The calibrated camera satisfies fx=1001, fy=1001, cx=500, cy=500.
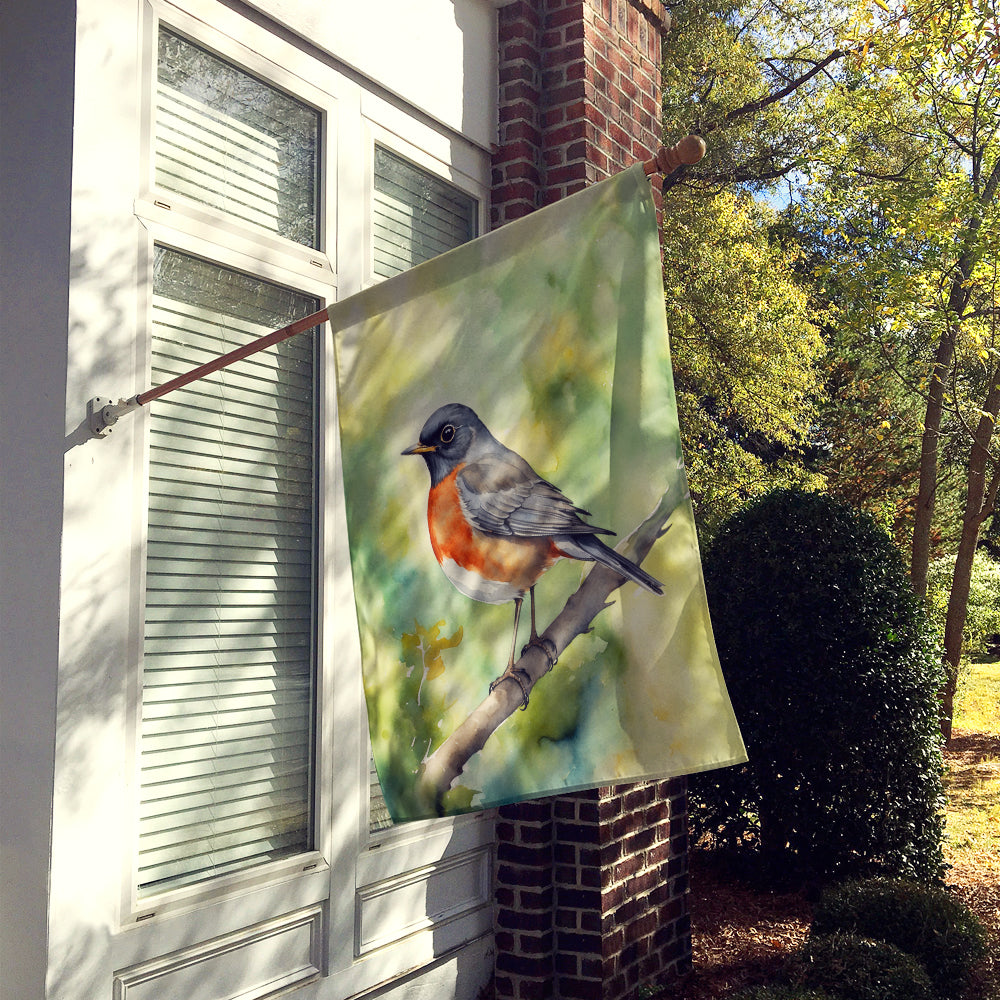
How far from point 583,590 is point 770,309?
432 inches

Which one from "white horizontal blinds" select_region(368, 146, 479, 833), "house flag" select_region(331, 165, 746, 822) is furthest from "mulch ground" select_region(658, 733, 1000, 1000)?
"house flag" select_region(331, 165, 746, 822)

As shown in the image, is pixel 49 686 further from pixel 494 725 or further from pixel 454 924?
pixel 454 924

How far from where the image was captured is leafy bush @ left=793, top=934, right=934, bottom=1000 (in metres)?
4.02

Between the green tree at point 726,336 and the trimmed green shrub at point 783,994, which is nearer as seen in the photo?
the trimmed green shrub at point 783,994

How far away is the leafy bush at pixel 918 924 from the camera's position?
446 cm

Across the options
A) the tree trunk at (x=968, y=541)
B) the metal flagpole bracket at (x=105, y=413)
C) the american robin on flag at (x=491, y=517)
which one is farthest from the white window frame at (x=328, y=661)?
the tree trunk at (x=968, y=541)

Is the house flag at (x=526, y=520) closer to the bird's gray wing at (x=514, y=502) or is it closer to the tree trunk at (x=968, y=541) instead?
the bird's gray wing at (x=514, y=502)

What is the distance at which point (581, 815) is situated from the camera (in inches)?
172

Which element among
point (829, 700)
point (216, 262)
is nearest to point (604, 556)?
point (216, 262)

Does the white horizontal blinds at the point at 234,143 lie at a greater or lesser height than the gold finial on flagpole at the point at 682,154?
greater

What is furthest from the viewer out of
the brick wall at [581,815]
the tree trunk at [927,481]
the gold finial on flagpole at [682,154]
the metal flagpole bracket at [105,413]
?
the tree trunk at [927,481]

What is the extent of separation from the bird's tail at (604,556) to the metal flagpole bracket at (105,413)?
133 cm

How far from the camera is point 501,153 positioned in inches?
184

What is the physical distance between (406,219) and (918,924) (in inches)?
153
